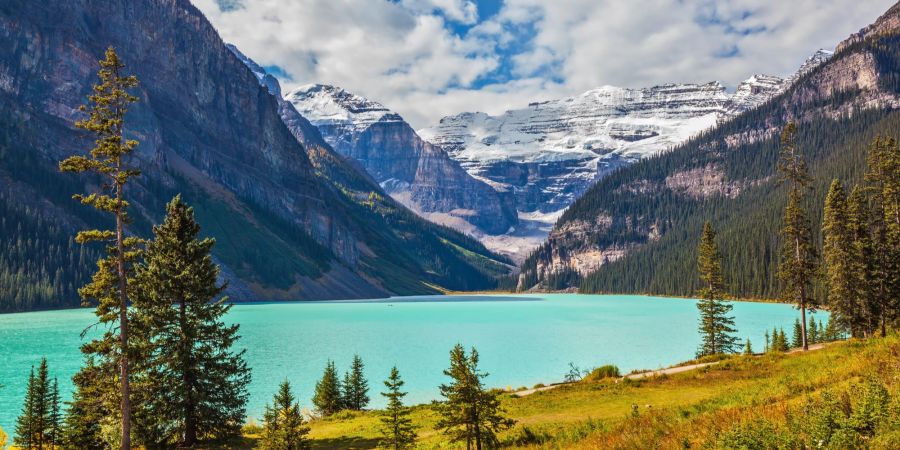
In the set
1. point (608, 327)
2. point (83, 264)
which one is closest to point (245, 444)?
point (608, 327)

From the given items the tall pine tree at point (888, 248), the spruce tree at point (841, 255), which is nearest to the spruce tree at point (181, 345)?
the spruce tree at point (841, 255)

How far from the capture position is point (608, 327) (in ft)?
360

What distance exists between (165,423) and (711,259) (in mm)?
54177

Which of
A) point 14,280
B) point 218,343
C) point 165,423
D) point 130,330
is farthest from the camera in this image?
point 14,280

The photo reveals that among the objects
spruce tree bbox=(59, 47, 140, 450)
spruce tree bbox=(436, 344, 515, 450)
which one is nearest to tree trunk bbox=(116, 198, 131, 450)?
spruce tree bbox=(59, 47, 140, 450)

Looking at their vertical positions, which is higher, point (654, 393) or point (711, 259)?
point (711, 259)

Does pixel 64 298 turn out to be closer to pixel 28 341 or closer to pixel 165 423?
pixel 28 341

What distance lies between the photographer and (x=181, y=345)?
99.6 ft

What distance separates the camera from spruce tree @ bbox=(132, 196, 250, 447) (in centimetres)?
A: 2948

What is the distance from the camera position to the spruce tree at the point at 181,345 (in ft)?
96.7

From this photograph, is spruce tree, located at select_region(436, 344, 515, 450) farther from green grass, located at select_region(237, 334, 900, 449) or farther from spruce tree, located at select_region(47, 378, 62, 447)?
spruce tree, located at select_region(47, 378, 62, 447)

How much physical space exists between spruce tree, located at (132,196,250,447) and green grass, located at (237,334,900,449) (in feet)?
18.6

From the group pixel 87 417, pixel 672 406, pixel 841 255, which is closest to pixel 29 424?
pixel 87 417

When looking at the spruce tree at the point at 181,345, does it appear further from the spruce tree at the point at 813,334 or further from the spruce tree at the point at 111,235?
the spruce tree at the point at 813,334
